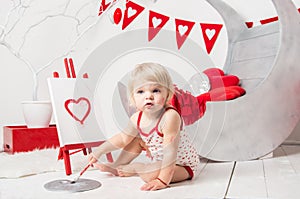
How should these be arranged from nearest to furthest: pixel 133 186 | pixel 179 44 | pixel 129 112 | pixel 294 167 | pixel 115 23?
pixel 133 186 → pixel 294 167 → pixel 129 112 → pixel 179 44 → pixel 115 23

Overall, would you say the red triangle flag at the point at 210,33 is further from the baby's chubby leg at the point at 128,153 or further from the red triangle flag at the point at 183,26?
the baby's chubby leg at the point at 128,153

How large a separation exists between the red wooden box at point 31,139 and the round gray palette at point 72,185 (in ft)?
1.74

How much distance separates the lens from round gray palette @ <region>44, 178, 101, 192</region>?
3.38 ft

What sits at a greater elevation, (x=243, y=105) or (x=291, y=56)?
(x=291, y=56)

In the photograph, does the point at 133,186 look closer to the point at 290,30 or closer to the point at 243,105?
the point at 243,105

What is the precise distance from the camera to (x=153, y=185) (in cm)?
100

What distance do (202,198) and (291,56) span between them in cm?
75

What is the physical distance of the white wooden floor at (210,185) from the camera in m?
0.96

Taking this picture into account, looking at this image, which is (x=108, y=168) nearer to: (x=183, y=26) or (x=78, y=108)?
(x=78, y=108)

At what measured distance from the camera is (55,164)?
138 centimetres

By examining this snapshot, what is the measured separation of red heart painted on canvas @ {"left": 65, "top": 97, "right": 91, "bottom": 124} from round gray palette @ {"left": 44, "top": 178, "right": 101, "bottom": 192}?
266 mm

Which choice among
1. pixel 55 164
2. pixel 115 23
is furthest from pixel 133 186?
pixel 115 23

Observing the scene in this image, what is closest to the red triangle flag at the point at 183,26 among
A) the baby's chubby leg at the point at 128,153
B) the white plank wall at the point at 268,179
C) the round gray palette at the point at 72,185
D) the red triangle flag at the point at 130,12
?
the red triangle flag at the point at 130,12

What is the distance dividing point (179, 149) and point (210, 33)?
1.12 m
